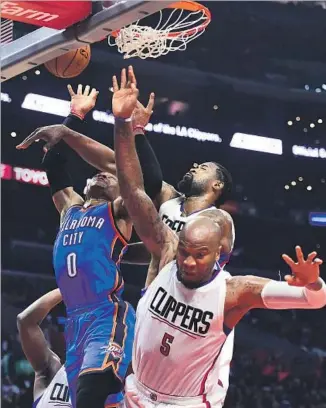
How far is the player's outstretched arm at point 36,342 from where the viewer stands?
19.2 ft

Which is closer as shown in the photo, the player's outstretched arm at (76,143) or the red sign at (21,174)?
the player's outstretched arm at (76,143)

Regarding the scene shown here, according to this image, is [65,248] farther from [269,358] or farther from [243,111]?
[243,111]

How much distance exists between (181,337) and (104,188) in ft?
4.97

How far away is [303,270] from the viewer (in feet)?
11.7

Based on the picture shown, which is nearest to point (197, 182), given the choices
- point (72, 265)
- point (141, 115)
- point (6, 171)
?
point (141, 115)

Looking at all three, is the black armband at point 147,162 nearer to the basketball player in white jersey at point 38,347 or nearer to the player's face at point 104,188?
the player's face at point 104,188

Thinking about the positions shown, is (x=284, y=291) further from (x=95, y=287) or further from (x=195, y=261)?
(x=95, y=287)

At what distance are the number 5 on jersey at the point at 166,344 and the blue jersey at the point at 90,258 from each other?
99 cm

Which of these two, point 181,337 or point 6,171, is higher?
point 181,337

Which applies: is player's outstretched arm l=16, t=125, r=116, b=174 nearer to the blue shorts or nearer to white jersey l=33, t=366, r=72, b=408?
the blue shorts

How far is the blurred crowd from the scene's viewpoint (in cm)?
1414

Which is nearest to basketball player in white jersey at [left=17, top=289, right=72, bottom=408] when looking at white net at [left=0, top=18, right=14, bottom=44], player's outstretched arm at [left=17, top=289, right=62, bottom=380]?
player's outstretched arm at [left=17, top=289, right=62, bottom=380]

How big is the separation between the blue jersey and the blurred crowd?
28.4 feet

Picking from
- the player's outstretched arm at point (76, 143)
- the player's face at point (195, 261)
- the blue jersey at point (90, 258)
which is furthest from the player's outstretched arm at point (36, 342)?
the player's face at point (195, 261)
